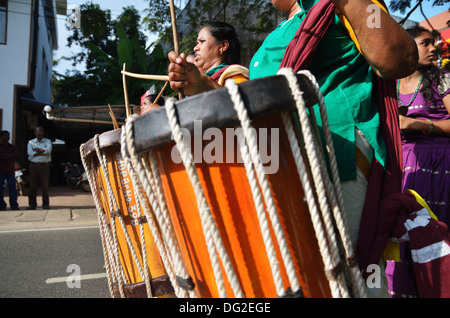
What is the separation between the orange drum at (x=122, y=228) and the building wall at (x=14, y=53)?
9.74 metres

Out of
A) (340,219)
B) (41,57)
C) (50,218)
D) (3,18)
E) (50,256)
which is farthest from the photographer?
(41,57)

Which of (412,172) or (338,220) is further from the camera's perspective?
(412,172)

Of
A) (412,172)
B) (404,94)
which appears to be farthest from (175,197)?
(404,94)

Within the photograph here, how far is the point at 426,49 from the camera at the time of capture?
2.16 meters

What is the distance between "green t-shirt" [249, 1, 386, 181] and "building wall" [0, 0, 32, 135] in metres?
10.6

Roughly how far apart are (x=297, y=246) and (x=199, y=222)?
0.24m

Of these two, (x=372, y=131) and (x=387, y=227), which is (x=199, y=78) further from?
(x=387, y=227)

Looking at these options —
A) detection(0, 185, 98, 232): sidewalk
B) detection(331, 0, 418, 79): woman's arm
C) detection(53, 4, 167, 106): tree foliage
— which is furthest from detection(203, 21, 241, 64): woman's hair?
detection(53, 4, 167, 106): tree foliage

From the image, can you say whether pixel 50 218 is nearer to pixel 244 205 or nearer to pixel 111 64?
pixel 244 205

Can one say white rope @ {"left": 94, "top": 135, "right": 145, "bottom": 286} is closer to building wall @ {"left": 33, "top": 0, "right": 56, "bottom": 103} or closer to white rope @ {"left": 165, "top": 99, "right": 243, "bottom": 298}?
white rope @ {"left": 165, "top": 99, "right": 243, "bottom": 298}

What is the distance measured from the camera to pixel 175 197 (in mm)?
916

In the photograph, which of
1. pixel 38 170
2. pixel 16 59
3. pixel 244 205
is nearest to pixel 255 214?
pixel 244 205

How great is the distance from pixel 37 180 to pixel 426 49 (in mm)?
6620

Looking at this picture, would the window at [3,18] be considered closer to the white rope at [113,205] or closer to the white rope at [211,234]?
the white rope at [113,205]
